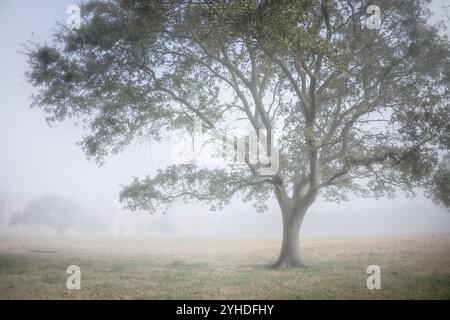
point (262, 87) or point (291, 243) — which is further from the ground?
point (262, 87)

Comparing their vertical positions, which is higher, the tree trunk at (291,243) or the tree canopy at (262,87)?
the tree canopy at (262,87)

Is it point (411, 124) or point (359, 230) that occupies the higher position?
point (411, 124)

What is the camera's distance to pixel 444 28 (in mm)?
21781

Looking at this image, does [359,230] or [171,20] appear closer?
[171,20]

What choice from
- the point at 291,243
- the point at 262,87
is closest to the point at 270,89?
the point at 262,87

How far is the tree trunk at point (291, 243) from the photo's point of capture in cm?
2222

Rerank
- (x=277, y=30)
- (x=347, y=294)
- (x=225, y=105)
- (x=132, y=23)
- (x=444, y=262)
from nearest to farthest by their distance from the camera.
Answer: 1. (x=347, y=294)
2. (x=277, y=30)
3. (x=132, y=23)
4. (x=444, y=262)
5. (x=225, y=105)

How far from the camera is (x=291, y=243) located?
22500 millimetres

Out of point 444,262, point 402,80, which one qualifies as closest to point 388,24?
point 402,80

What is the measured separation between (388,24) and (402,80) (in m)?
3.52

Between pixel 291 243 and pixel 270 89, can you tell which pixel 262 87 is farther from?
pixel 291 243

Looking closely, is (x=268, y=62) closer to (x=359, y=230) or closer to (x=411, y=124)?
(x=411, y=124)

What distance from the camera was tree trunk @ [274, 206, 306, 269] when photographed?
2222cm

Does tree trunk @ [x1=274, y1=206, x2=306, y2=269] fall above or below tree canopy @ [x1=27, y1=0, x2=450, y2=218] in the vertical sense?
below
